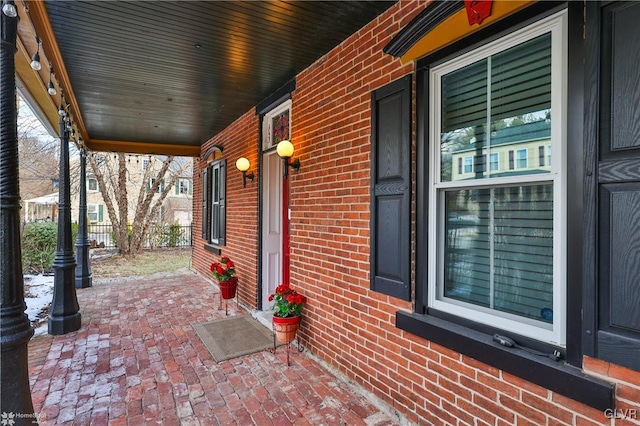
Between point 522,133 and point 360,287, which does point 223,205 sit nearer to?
point 360,287

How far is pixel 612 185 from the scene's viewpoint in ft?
4.36

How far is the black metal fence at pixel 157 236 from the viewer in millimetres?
12500

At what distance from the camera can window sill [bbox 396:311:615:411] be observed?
1.36 metres

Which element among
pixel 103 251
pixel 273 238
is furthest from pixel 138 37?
pixel 103 251

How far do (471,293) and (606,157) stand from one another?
981 mm

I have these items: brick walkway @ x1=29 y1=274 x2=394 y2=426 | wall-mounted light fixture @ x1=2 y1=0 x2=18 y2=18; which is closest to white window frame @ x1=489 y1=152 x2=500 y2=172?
brick walkway @ x1=29 y1=274 x2=394 y2=426

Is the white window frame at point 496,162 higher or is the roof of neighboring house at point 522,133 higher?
the roof of neighboring house at point 522,133

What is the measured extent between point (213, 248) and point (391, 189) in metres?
4.90

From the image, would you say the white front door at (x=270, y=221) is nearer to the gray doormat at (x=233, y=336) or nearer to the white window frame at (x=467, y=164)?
the gray doormat at (x=233, y=336)

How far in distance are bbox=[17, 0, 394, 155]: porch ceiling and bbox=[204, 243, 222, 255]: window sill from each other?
2.51m

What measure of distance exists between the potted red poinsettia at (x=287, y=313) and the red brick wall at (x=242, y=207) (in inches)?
53.2

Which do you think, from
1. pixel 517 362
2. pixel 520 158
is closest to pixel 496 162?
pixel 520 158

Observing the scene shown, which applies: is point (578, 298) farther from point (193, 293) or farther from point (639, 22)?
point (193, 293)

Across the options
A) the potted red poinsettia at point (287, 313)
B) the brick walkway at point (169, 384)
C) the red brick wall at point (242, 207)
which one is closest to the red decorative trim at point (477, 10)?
the brick walkway at point (169, 384)
